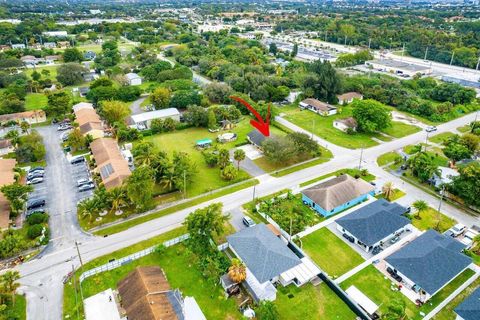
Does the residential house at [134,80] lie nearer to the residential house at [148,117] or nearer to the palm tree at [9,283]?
the residential house at [148,117]

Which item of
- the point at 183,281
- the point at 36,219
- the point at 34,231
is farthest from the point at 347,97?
the point at 34,231

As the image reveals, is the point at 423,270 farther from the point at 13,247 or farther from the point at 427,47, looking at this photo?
the point at 427,47

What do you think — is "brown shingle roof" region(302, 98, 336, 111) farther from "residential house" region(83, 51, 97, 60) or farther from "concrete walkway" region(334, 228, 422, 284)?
"residential house" region(83, 51, 97, 60)

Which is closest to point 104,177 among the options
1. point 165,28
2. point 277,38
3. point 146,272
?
point 146,272

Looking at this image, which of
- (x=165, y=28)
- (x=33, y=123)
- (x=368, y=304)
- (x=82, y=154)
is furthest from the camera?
(x=165, y=28)

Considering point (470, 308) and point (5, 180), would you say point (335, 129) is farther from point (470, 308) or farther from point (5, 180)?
point (5, 180)
